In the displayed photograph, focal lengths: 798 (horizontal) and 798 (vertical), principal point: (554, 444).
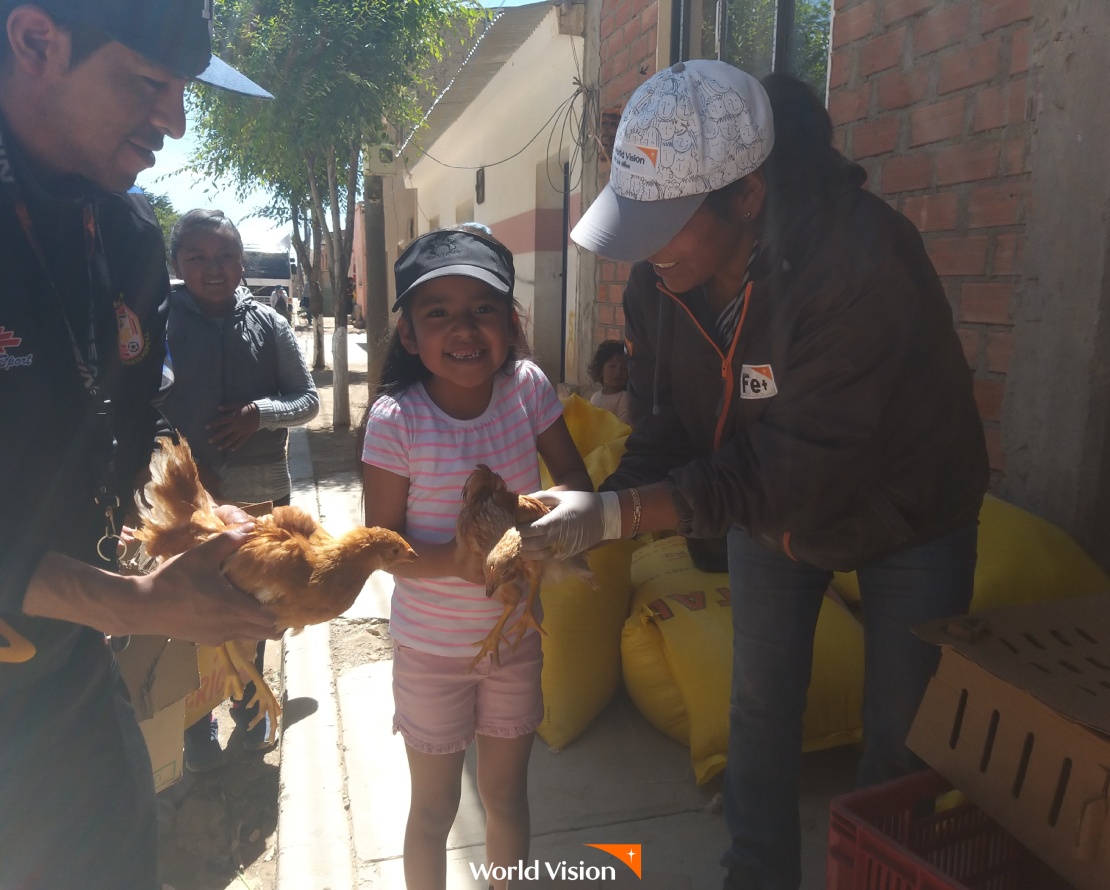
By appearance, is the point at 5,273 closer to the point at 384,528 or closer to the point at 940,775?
the point at 384,528

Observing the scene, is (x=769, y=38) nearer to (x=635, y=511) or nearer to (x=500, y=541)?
(x=635, y=511)

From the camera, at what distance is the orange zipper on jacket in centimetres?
185

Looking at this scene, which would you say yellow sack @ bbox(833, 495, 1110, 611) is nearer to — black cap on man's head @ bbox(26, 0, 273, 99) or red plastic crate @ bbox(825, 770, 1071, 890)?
red plastic crate @ bbox(825, 770, 1071, 890)

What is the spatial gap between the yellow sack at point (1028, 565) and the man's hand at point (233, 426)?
280 centimetres

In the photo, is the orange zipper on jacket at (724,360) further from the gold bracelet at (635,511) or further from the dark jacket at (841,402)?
the gold bracelet at (635,511)

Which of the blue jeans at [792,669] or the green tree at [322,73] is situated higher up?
the green tree at [322,73]

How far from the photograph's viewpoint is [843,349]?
1663 millimetres

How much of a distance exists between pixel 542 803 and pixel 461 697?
1.07 meters

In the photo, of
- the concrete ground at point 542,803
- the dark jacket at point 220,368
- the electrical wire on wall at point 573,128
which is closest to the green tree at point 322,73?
the electrical wire on wall at point 573,128

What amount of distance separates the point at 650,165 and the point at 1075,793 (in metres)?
1.40

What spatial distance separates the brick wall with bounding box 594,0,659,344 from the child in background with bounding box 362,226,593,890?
336 centimetres

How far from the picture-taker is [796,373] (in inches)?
67.6

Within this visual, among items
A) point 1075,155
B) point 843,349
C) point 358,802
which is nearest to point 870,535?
point 843,349

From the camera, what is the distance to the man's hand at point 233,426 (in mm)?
3344
